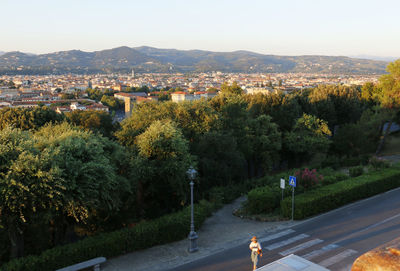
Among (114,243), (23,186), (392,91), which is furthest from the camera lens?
(392,91)

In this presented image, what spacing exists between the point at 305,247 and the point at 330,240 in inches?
45.3

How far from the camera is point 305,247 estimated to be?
12070 mm

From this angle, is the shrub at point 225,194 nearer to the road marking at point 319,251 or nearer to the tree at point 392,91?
the road marking at point 319,251

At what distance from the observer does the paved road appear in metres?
11.1

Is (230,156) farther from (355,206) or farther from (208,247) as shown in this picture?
(208,247)

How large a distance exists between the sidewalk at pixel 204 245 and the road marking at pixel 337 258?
2.88 metres

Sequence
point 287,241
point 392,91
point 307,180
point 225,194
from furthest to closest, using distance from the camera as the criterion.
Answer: point 392,91 < point 225,194 < point 307,180 < point 287,241

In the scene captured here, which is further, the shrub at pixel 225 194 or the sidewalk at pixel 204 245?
the shrub at pixel 225 194

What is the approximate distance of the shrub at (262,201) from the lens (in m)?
15.5

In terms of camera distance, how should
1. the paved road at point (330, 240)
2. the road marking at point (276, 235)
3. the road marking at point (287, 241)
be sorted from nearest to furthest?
1. the paved road at point (330, 240)
2. the road marking at point (287, 241)
3. the road marking at point (276, 235)

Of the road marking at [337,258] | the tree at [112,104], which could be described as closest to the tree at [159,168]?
the road marking at [337,258]

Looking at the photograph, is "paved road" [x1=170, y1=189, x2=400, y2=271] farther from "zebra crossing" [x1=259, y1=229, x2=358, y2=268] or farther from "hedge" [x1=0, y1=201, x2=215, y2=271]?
"hedge" [x1=0, y1=201, x2=215, y2=271]

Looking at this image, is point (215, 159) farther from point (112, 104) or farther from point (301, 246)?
point (112, 104)

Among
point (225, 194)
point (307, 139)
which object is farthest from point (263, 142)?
point (225, 194)
